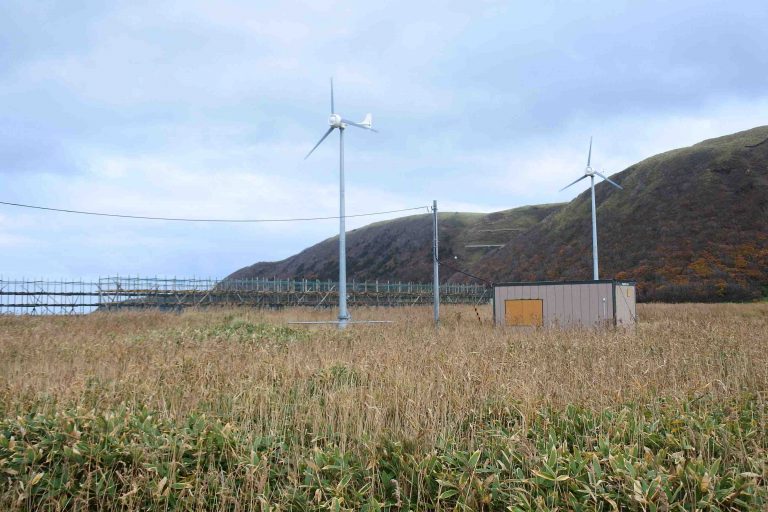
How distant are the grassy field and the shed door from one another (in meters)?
14.7

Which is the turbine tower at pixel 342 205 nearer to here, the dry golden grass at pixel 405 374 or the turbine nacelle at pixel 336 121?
the turbine nacelle at pixel 336 121

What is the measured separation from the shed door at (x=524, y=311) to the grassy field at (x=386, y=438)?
14.7 metres

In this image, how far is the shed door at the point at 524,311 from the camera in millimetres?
24875

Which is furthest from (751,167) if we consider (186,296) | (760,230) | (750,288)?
(186,296)

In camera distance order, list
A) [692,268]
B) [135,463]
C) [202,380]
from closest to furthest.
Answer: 1. [135,463]
2. [202,380]
3. [692,268]

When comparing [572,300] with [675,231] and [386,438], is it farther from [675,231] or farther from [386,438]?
[675,231]

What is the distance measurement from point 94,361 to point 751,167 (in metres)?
82.4

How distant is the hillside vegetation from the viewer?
5747 centimetres

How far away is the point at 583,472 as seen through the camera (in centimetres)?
469

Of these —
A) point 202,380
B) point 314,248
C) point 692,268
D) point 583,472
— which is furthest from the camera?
point 314,248

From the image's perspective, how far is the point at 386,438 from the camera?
17.5 ft

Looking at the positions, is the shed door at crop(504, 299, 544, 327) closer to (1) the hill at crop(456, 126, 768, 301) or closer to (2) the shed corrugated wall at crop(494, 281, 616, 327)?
(2) the shed corrugated wall at crop(494, 281, 616, 327)

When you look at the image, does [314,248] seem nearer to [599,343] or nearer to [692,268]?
[692,268]

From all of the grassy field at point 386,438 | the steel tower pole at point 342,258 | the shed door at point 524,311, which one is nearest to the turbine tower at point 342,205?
the steel tower pole at point 342,258
